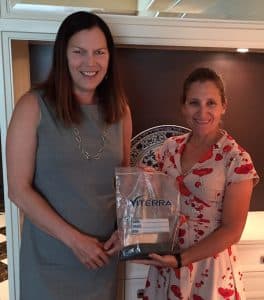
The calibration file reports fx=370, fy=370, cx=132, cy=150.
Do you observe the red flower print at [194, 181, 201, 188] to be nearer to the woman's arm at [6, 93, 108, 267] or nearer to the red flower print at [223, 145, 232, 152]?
the red flower print at [223, 145, 232, 152]

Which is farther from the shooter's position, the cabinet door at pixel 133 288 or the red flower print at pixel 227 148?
the cabinet door at pixel 133 288

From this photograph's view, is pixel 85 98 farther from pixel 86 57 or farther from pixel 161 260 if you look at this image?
pixel 161 260

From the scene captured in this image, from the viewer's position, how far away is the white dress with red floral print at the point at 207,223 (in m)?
1.03

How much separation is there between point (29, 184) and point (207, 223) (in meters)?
0.50

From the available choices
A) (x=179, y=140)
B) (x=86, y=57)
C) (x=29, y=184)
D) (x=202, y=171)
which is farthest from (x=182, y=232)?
(x=86, y=57)

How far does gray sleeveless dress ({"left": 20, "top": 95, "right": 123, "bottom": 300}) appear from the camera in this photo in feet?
3.27

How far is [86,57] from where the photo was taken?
997 millimetres

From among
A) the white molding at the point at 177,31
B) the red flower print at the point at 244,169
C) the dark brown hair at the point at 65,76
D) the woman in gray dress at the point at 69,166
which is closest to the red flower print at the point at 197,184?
the red flower print at the point at 244,169

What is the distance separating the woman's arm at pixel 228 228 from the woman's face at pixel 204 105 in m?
0.20

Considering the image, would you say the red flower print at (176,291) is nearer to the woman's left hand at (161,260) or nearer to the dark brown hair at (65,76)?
the woman's left hand at (161,260)

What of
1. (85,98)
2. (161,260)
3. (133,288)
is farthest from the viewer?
(133,288)

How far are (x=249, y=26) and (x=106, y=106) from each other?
656 mm

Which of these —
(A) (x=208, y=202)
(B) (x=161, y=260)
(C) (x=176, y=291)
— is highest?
(A) (x=208, y=202)

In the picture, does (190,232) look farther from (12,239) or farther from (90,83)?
(12,239)
